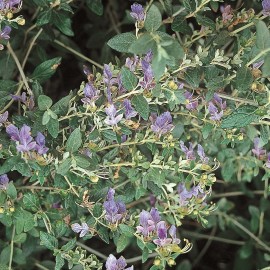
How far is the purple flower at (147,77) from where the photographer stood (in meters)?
0.98

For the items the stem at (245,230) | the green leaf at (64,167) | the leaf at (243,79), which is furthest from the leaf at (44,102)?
the stem at (245,230)

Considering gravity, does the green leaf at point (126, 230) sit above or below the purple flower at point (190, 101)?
below

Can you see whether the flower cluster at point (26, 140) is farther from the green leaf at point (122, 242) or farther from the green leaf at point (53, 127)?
the green leaf at point (122, 242)

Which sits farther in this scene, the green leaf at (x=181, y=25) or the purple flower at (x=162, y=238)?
the green leaf at (x=181, y=25)

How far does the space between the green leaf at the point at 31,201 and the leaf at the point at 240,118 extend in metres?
0.36

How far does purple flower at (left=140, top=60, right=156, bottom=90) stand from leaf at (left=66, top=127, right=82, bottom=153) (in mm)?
131

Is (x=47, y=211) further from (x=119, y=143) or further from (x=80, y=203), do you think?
(x=119, y=143)

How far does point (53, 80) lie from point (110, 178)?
0.71 meters

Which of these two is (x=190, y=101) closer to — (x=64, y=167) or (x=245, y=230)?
(x=64, y=167)

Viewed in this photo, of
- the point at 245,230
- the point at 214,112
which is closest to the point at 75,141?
the point at 214,112

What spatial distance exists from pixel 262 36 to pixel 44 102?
37 centimetres

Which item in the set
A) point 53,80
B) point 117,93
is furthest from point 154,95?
point 53,80

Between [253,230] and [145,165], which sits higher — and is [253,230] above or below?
below

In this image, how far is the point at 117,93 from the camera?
3.48 feet
